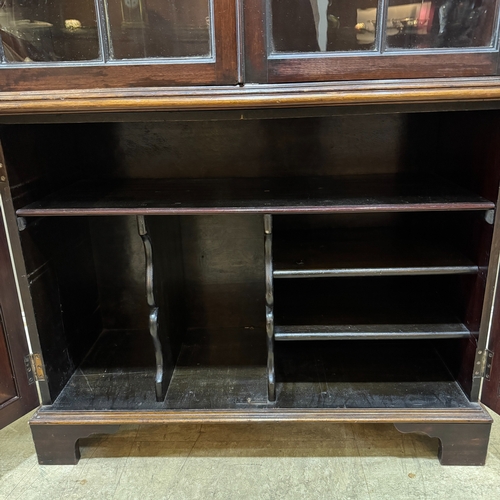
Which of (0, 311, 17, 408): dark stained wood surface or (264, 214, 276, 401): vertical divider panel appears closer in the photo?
(264, 214, 276, 401): vertical divider panel

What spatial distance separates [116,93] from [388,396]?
1097mm

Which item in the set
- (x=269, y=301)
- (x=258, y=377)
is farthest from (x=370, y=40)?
(x=258, y=377)

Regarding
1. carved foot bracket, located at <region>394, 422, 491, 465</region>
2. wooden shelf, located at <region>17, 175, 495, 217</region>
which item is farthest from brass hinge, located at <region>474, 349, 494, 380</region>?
wooden shelf, located at <region>17, 175, 495, 217</region>

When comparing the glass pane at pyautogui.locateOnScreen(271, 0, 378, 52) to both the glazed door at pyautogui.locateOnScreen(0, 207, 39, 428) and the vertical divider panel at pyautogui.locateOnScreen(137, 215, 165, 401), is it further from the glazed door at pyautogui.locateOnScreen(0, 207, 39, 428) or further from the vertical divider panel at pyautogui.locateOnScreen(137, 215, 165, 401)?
the glazed door at pyautogui.locateOnScreen(0, 207, 39, 428)

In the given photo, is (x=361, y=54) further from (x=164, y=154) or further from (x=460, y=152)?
(x=164, y=154)

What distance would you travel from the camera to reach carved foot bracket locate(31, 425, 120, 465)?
4.19 feet

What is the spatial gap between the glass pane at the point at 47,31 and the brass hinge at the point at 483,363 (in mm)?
1231

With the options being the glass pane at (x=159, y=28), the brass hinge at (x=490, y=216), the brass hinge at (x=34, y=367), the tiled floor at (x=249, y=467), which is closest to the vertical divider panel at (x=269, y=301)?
the tiled floor at (x=249, y=467)

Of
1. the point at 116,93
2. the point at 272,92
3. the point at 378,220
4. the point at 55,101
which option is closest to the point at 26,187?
the point at 55,101

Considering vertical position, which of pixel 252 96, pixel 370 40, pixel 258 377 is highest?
pixel 370 40

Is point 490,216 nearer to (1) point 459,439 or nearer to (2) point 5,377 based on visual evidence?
(1) point 459,439

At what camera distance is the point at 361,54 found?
990 millimetres

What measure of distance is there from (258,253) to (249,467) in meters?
0.70

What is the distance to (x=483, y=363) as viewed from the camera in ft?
3.97
